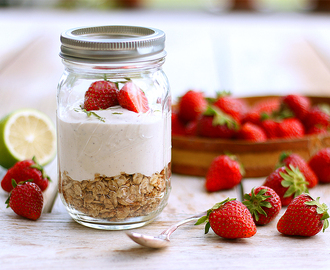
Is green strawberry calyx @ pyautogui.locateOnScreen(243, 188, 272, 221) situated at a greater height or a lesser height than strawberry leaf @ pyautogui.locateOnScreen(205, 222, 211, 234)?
→ greater

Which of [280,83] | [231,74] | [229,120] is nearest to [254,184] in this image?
[229,120]

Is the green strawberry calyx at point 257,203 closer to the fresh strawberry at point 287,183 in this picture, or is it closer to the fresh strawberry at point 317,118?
the fresh strawberry at point 287,183

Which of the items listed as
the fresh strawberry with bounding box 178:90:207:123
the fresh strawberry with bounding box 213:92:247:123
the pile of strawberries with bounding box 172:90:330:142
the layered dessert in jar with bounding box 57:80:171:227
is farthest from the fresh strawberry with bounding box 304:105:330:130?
the layered dessert in jar with bounding box 57:80:171:227

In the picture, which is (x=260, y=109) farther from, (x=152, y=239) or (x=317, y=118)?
(x=152, y=239)

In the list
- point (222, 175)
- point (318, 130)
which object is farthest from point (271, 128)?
point (222, 175)

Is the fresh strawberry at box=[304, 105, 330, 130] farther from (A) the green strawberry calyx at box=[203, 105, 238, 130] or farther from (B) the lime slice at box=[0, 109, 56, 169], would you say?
(B) the lime slice at box=[0, 109, 56, 169]

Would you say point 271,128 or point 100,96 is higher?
point 100,96

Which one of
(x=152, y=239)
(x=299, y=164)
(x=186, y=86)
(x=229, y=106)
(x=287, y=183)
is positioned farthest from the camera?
(x=186, y=86)
